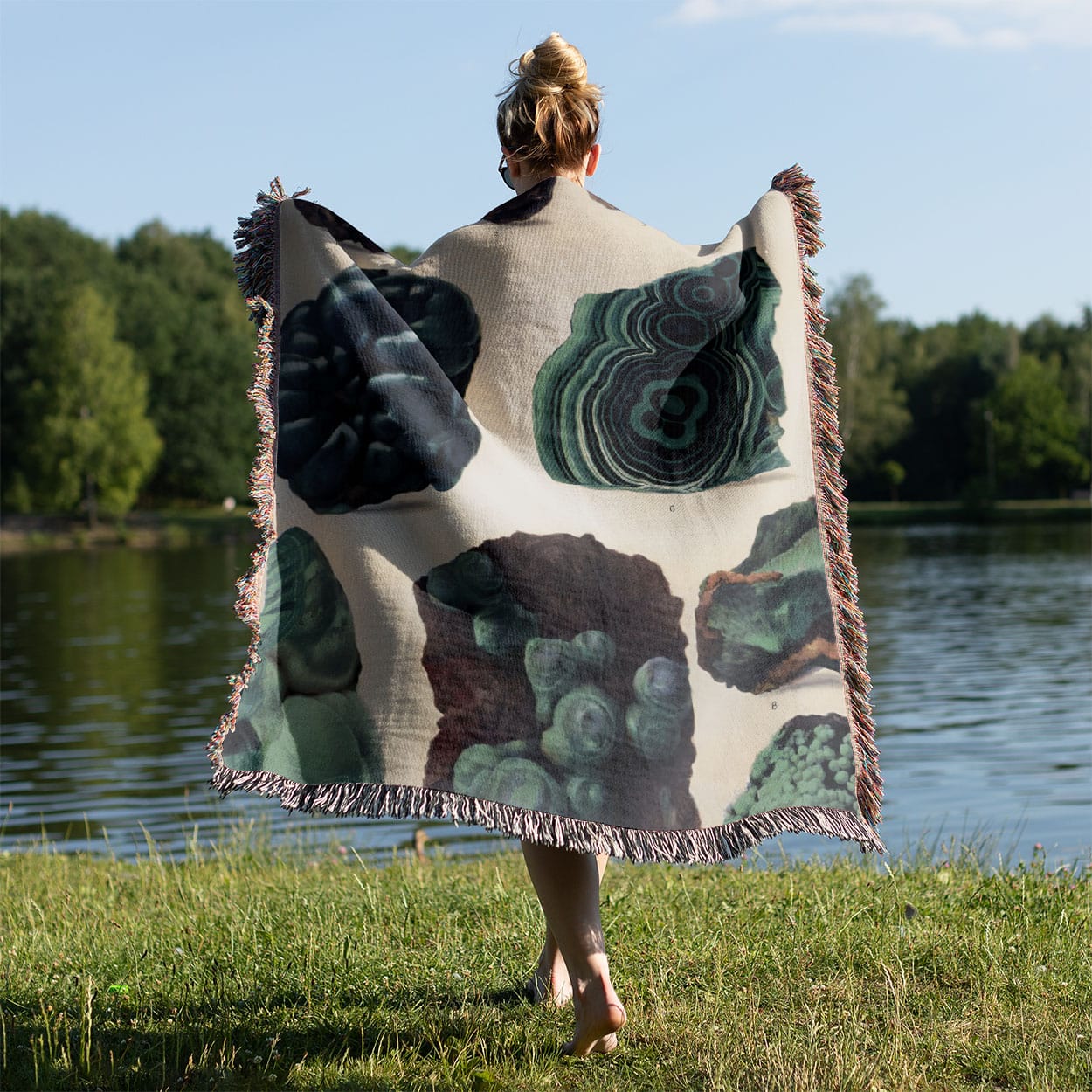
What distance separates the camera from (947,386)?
230 ft

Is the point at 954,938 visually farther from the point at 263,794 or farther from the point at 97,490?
the point at 97,490

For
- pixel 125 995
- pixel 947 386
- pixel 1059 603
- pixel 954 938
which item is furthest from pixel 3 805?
pixel 947 386

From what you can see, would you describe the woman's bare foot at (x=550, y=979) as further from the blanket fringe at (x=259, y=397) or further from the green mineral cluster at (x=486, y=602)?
the blanket fringe at (x=259, y=397)

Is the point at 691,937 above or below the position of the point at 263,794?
below

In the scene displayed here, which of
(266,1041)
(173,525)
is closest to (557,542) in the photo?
(266,1041)

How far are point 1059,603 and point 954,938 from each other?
2111cm

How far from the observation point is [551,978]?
3129 mm

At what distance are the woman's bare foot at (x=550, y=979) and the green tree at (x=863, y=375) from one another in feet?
192

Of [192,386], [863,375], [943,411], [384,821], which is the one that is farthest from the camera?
[943,411]

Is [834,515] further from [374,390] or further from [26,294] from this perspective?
[26,294]

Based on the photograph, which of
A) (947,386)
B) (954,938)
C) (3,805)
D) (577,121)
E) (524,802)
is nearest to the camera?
(524,802)

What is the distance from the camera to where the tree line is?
158 feet

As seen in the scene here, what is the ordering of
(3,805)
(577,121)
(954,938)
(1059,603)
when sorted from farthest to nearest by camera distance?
(1059,603) → (3,805) → (954,938) → (577,121)

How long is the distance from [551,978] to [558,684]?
0.77 meters
